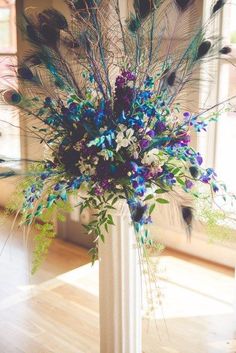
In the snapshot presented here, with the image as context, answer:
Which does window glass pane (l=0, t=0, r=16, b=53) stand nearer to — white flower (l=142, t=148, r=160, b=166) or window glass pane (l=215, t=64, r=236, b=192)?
window glass pane (l=215, t=64, r=236, b=192)

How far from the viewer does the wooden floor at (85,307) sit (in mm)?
2445

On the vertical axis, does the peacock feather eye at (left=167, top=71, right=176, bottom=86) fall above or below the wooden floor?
above

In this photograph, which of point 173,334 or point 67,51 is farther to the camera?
point 173,334

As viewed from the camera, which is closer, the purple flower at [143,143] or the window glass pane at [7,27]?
the purple flower at [143,143]

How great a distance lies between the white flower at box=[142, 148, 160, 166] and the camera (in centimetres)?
139

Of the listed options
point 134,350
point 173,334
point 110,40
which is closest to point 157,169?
point 110,40

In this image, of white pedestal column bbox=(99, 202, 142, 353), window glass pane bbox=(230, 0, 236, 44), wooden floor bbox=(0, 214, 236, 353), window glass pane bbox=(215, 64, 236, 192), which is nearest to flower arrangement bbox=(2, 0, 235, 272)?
white pedestal column bbox=(99, 202, 142, 353)

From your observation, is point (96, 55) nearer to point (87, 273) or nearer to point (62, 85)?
point (62, 85)

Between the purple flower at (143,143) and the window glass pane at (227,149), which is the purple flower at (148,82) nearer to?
the purple flower at (143,143)

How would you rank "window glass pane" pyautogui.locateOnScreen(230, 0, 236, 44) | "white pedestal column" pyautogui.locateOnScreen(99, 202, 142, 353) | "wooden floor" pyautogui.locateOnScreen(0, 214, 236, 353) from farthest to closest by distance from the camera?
"window glass pane" pyautogui.locateOnScreen(230, 0, 236, 44) → "wooden floor" pyautogui.locateOnScreen(0, 214, 236, 353) → "white pedestal column" pyautogui.locateOnScreen(99, 202, 142, 353)

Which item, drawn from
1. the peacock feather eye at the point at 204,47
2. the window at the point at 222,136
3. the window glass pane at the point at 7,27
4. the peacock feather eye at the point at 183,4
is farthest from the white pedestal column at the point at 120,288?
the window glass pane at the point at 7,27

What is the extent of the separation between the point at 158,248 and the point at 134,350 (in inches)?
19.6

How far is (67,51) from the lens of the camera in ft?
4.83

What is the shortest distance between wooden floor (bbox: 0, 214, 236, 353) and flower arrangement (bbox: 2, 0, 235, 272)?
3.02 feet
